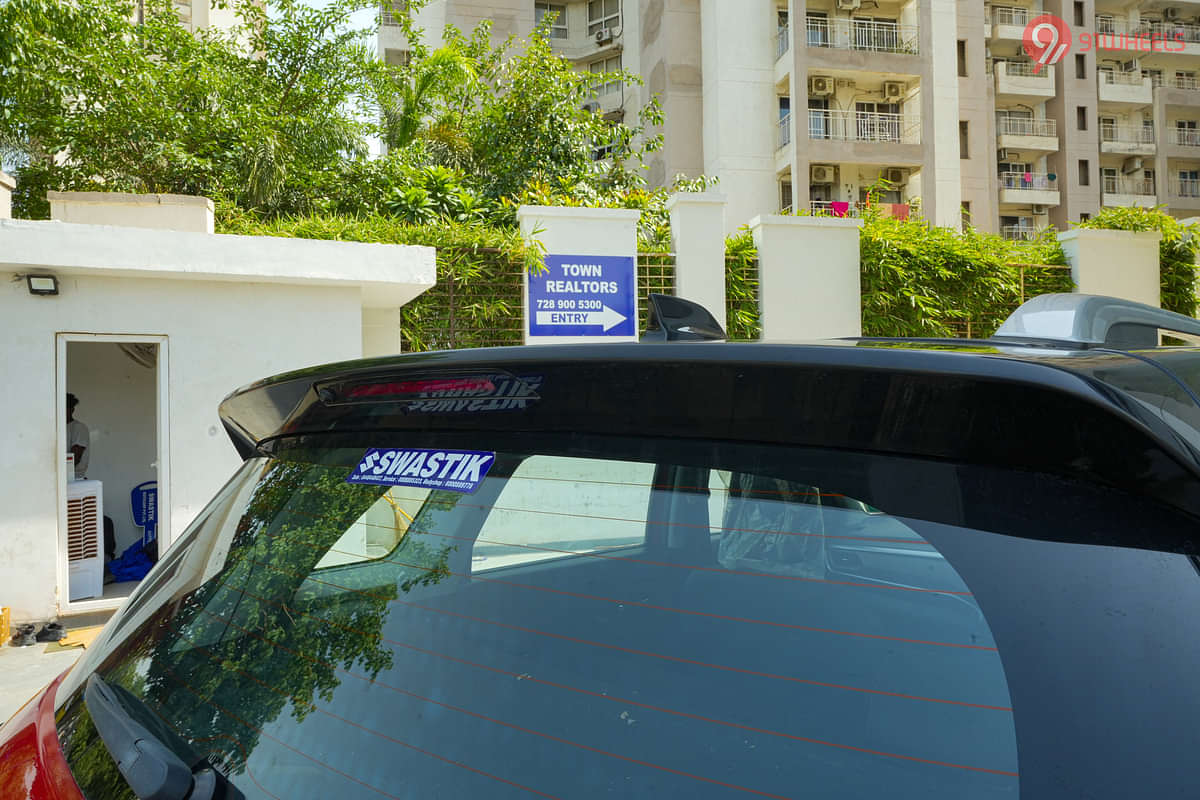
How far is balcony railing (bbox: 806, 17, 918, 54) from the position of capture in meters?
25.5

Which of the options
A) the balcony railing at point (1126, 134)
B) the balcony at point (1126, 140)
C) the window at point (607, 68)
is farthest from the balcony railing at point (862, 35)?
the balcony railing at point (1126, 134)

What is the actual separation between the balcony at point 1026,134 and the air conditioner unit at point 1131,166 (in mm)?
5574

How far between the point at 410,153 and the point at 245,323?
8.17 m

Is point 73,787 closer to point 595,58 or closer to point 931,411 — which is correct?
point 931,411

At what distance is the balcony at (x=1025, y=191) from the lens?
3394 centimetres

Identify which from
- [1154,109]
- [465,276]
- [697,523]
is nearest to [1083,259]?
[465,276]

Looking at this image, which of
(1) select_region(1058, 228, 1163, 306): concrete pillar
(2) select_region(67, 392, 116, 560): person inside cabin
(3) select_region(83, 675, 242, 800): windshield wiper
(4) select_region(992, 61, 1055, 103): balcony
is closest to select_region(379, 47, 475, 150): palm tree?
(2) select_region(67, 392, 116, 560): person inside cabin

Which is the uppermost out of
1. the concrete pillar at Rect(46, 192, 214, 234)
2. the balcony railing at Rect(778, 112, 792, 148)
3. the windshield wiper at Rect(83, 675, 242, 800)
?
the balcony railing at Rect(778, 112, 792, 148)

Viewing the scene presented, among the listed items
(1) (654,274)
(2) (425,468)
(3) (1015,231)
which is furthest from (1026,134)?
(2) (425,468)

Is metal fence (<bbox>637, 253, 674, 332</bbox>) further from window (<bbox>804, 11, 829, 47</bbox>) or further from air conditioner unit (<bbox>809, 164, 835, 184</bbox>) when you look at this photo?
window (<bbox>804, 11, 829, 47</bbox>)

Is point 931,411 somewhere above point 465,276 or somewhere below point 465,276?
below

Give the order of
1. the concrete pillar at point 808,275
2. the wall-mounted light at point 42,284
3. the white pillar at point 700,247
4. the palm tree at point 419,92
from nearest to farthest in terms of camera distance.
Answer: the wall-mounted light at point 42,284 → the white pillar at point 700,247 → the concrete pillar at point 808,275 → the palm tree at point 419,92

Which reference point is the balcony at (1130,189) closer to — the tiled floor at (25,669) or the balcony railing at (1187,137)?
the balcony railing at (1187,137)

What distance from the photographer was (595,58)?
107ft
